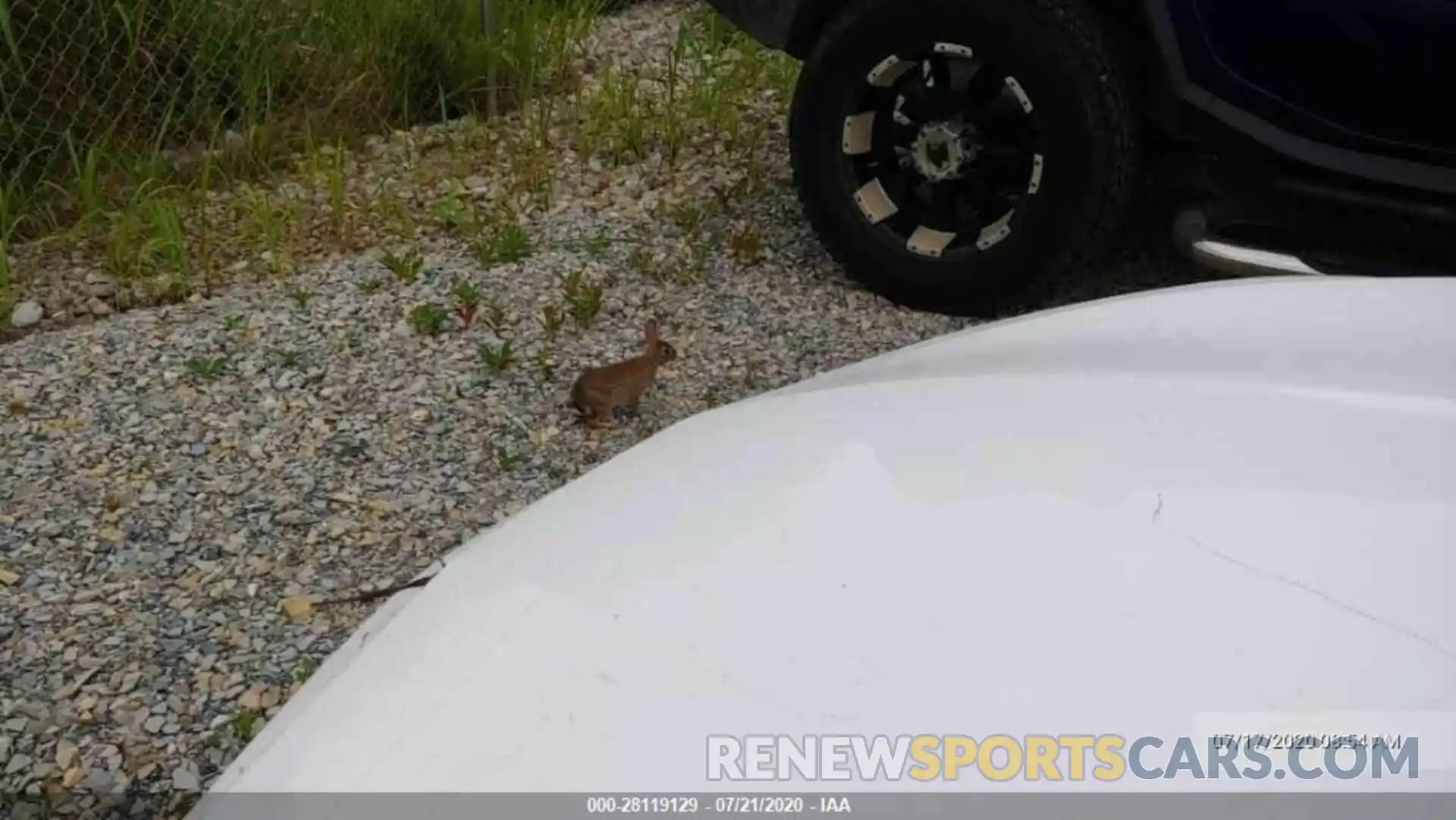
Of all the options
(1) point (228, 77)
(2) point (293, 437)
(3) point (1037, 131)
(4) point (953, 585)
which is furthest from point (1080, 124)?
(1) point (228, 77)

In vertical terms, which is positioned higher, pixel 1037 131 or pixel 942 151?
pixel 1037 131

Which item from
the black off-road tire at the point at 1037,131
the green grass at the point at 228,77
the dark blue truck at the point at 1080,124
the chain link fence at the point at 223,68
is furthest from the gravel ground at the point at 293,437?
the chain link fence at the point at 223,68

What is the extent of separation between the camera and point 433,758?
1.11 meters

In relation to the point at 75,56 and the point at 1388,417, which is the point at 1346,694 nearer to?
the point at 1388,417

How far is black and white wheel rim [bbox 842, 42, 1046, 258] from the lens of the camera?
342cm

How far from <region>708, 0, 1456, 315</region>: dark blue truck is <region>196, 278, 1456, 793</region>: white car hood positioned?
5.27 feet

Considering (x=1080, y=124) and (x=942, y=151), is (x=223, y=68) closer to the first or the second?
(x=942, y=151)

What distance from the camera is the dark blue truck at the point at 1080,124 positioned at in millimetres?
2984

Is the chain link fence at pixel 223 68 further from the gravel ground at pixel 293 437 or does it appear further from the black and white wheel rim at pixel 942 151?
the black and white wheel rim at pixel 942 151

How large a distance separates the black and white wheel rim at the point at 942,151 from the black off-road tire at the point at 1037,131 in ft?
0.09

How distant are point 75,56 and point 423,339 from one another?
1.91 meters

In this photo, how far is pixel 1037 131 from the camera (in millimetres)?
3326

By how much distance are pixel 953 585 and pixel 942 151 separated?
2505 mm

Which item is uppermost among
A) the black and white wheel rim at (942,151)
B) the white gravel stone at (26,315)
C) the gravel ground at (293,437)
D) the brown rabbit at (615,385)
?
the black and white wheel rim at (942,151)
